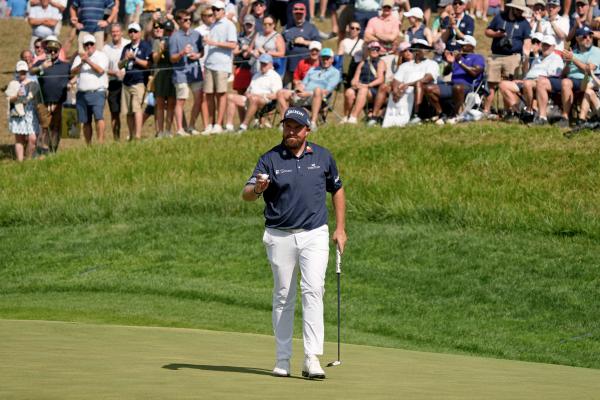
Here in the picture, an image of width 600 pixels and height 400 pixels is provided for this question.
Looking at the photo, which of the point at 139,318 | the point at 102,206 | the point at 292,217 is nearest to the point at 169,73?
the point at 102,206

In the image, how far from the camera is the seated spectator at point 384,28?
23438 mm

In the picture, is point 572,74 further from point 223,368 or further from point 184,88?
point 223,368

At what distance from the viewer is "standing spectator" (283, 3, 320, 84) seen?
77.6 feet

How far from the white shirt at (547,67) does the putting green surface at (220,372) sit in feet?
33.3

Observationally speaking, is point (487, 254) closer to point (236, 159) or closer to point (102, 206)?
point (236, 159)

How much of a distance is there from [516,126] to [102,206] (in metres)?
7.27

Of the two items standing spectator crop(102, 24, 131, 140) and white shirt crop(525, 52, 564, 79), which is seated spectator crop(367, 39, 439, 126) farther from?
standing spectator crop(102, 24, 131, 140)

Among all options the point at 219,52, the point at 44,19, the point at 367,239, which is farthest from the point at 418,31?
the point at 44,19

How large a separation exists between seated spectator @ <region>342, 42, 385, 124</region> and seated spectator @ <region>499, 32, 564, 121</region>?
2.26m

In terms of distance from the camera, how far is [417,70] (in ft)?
72.6

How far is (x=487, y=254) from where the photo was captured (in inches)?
730

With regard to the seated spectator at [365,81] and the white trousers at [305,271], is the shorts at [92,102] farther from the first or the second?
the white trousers at [305,271]

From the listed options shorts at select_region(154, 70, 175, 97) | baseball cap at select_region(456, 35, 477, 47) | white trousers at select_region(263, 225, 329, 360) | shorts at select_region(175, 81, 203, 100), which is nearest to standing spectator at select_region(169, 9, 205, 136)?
shorts at select_region(175, 81, 203, 100)

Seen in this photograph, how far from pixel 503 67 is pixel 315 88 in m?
3.25
